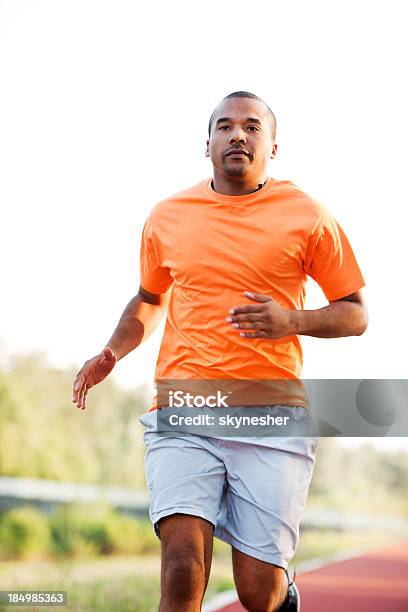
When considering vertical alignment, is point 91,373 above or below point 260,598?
above

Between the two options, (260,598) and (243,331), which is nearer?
(243,331)

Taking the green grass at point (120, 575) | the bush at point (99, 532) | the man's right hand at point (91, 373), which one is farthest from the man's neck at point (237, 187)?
the bush at point (99, 532)

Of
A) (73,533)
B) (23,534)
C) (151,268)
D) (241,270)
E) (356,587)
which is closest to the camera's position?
(241,270)

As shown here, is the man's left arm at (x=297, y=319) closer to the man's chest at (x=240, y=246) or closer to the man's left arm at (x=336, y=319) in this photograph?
the man's left arm at (x=336, y=319)

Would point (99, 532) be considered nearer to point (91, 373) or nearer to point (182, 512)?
point (91, 373)

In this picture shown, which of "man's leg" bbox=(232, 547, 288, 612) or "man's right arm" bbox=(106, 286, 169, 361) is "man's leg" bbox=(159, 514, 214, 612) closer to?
"man's leg" bbox=(232, 547, 288, 612)

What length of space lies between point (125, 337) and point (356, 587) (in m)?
5.72

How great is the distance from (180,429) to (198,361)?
0.80ft

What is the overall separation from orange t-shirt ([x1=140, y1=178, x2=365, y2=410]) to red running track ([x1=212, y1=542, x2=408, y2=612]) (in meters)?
3.50

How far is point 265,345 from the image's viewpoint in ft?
11.5

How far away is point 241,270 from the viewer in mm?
3494

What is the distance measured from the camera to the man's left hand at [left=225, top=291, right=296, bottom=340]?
10.3 feet

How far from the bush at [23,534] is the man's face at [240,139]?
923cm

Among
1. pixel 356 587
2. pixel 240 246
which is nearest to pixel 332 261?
pixel 240 246
